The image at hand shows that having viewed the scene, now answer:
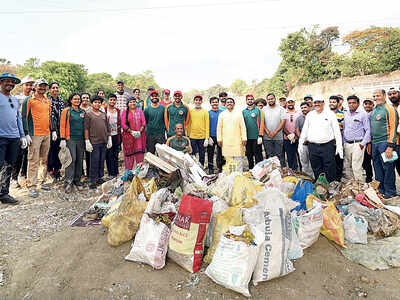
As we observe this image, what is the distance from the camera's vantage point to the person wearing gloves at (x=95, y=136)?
179 inches

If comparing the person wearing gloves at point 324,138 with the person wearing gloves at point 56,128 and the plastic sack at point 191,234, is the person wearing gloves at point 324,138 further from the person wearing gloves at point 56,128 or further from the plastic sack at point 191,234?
the person wearing gloves at point 56,128

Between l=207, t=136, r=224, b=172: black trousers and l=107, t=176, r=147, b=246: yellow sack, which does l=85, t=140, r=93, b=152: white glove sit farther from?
l=207, t=136, r=224, b=172: black trousers

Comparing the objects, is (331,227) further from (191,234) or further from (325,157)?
(325,157)

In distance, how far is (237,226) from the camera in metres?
2.20

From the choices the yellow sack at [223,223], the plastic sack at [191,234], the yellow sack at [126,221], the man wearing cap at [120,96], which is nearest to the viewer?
the plastic sack at [191,234]

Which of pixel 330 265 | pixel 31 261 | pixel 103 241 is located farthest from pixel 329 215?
pixel 31 261

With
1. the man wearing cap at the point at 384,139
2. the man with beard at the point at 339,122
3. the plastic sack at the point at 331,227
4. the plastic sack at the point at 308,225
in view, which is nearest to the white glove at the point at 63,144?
the plastic sack at the point at 308,225

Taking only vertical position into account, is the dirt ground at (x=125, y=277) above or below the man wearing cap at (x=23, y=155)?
below

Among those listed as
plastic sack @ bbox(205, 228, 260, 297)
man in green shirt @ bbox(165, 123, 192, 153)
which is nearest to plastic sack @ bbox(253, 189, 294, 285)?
plastic sack @ bbox(205, 228, 260, 297)

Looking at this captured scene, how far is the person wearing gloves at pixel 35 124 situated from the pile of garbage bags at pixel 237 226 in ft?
7.75

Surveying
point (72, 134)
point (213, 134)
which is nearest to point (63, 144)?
point (72, 134)

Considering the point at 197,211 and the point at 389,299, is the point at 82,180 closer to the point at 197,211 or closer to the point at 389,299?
the point at 197,211

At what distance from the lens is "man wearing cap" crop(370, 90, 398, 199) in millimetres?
3744

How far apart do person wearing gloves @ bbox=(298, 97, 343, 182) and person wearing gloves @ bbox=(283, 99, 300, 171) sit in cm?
117
